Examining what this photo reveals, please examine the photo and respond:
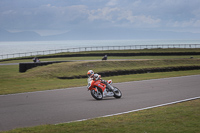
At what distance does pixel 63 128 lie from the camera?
8.39 meters

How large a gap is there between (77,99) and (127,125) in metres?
6.12

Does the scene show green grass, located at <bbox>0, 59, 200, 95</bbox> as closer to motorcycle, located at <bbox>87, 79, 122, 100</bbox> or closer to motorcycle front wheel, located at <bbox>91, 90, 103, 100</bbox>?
motorcycle, located at <bbox>87, 79, 122, 100</bbox>

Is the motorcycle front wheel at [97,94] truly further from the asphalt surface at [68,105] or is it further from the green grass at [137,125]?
the green grass at [137,125]

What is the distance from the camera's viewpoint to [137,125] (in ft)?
28.1

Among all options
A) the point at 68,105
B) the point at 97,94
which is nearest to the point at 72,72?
the point at 97,94

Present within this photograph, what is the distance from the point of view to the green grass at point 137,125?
314 inches

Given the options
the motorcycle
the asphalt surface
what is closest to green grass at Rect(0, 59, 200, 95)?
the asphalt surface

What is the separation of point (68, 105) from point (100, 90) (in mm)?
2308

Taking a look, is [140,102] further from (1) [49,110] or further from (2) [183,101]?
(1) [49,110]

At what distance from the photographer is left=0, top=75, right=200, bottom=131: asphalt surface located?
10.0 m

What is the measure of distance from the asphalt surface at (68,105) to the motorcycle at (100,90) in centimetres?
36

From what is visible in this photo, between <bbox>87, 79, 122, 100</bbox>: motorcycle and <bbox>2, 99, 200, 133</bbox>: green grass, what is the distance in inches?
156

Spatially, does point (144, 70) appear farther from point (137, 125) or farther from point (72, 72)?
point (137, 125)

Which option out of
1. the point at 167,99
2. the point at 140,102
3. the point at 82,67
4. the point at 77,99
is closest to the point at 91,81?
the point at 77,99
